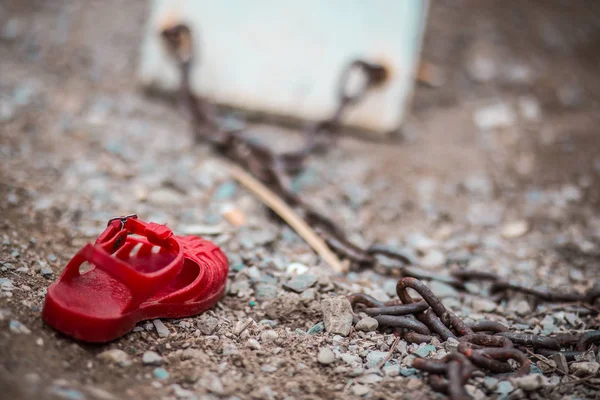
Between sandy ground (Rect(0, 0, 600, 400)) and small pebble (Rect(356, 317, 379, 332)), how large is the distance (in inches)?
1.2

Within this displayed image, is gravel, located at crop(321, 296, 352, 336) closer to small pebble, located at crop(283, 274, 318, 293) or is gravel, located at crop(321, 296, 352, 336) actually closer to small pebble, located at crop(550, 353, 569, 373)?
small pebble, located at crop(283, 274, 318, 293)

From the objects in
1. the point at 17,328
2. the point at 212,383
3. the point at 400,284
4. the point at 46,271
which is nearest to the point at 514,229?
the point at 400,284

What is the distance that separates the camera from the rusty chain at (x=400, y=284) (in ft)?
5.62

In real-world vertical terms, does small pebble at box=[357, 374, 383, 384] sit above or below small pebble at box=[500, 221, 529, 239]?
below

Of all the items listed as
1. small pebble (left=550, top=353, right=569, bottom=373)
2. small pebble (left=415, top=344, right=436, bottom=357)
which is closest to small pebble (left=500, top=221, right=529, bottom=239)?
small pebble (left=550, top=353, right=569, bottom=373)

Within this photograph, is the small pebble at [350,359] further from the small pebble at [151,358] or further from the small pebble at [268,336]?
the small pebble at [151,358]

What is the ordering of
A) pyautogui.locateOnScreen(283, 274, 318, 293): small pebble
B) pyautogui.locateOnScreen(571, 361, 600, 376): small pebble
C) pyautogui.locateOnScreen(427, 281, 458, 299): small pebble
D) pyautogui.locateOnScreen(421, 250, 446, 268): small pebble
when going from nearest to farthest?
pyautogui.locateOnScreen(571, 361, 600, 376): small pebble < pyautogui.locateOnScreen(283, 274, 318, 293): small pebble < pyautogui.locateOnScreen(427, 281, 458, 299): small pebble < pyautogui.locateOnScreen(421, 250, 446, 268): small pebble

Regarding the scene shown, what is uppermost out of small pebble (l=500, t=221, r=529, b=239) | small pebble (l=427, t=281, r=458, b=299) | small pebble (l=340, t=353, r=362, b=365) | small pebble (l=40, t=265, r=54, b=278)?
small pebble (l=500, t=221, r=529, b=239)

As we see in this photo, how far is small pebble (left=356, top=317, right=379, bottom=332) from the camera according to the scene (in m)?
1.93

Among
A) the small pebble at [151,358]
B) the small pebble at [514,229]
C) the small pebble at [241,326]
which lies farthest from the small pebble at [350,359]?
the small pebble at [514,229]

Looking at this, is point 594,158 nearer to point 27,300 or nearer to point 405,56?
point 405,56

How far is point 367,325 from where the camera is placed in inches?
75.8

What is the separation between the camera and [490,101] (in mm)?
3715

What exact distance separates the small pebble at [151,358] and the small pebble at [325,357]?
493mm
